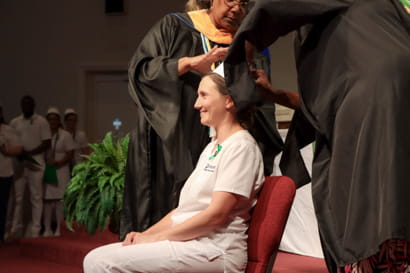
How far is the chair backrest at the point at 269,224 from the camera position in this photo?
2.35m

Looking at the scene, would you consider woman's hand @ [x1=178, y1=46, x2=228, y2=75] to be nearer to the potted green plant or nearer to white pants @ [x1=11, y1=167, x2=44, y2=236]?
the potted green plant

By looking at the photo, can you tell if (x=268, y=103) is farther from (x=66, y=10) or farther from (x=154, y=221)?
(x=66, y=10)

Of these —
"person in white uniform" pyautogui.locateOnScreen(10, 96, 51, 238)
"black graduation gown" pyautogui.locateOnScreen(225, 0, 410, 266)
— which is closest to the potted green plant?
"person in white uniform" pyautogui.locateOnScreen(10, 96, 51, 238)

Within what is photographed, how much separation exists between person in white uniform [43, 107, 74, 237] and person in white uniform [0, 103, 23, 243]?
605mm

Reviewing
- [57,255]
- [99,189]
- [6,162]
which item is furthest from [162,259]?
[6,162]

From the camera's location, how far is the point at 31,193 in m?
8.04

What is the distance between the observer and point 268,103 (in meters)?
3.05

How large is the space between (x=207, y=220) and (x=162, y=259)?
0.22m

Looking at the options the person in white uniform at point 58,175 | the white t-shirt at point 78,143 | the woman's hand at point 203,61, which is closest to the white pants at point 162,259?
the woman's hand at point 203,61

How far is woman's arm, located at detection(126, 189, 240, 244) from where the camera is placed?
2.36 meters

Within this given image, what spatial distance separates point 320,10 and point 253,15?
0.21 metres

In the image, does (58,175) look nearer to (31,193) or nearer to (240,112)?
(31,193)

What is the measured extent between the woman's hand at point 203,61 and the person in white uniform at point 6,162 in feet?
16.6

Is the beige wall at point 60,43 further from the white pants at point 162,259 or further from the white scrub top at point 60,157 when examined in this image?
the white pants at point 162,259
